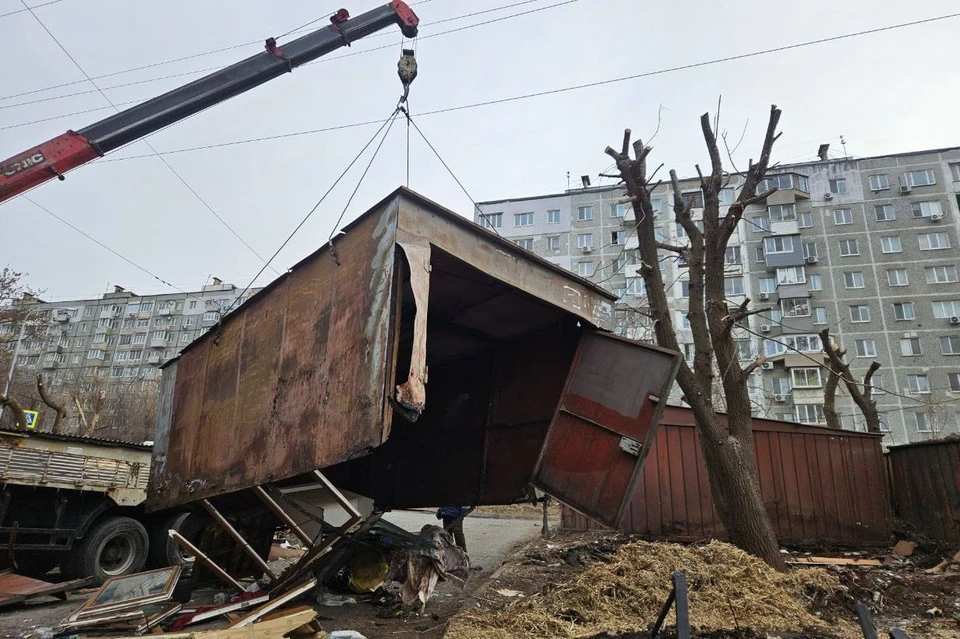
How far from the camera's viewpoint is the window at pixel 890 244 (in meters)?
35.1

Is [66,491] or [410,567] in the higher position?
[66,491]

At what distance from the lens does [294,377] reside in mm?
4664

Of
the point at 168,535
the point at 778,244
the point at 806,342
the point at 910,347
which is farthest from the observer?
the point at 778,244

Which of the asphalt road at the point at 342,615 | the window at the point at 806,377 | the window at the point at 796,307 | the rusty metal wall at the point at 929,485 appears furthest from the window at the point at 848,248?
the asphalt road at the point at 342,615

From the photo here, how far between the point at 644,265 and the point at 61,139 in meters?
8.61

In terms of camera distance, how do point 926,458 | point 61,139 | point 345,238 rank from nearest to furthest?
point 345,238, point 61,139, point 926,458

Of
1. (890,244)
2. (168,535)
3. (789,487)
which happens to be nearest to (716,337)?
(789,487)

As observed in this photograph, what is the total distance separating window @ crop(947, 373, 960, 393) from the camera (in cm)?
3164

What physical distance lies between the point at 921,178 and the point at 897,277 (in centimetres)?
662

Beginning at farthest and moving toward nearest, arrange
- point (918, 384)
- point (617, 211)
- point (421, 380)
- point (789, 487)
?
point (617, 211) → point (918, 384) → point (789, 487) → point (421, 380)

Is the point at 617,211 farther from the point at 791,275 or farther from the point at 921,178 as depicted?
the point at 921,178

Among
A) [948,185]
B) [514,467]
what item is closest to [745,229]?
[948,185]

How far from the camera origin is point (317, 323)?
457 cm

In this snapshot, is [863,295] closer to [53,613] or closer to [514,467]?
[514,467]
